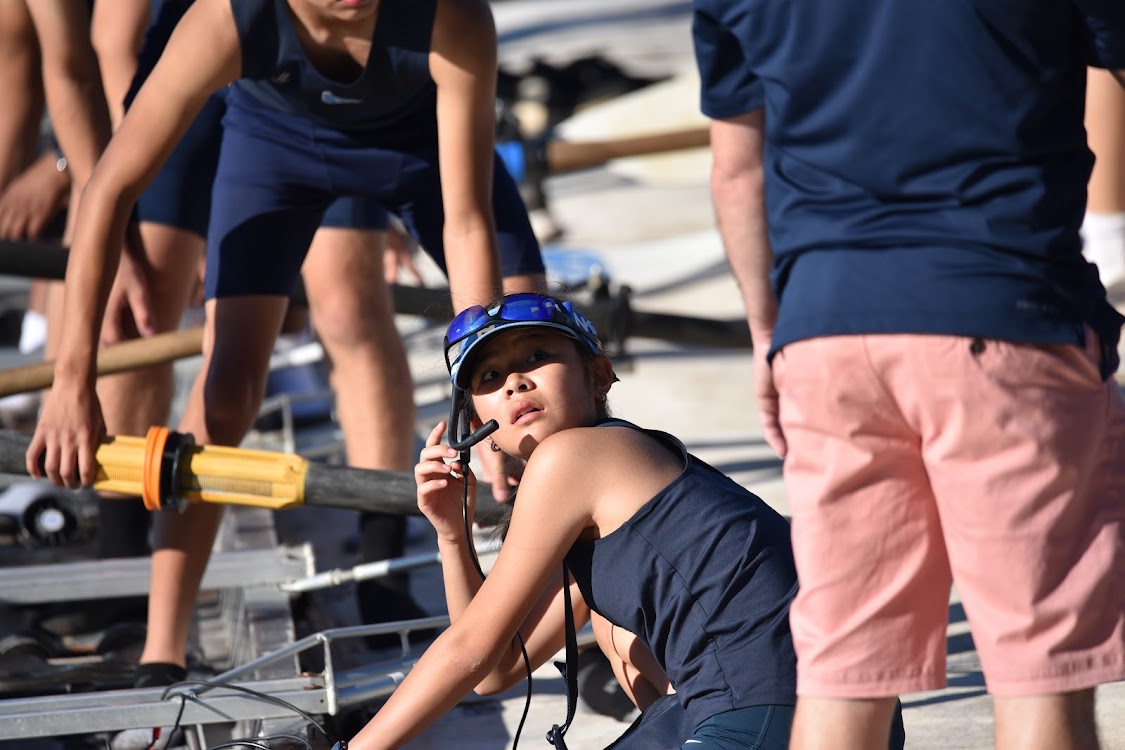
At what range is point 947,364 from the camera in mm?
1797

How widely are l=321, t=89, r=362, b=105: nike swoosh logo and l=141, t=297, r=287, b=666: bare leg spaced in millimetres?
507

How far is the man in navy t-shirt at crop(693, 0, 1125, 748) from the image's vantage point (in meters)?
1.78

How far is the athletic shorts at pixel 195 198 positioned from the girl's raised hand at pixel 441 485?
1356 millimetres

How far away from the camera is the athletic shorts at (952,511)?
1.78 m

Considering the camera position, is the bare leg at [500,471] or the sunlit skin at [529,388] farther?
the bare leg at [500,471]

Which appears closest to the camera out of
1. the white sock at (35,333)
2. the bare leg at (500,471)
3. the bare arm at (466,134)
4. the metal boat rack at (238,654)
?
the bare leg at (500,471)

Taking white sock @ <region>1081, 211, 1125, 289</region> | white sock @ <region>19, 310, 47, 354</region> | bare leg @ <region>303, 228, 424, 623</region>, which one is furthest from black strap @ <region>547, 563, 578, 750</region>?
white sock @ <region>19, 310, 47, 354</region>

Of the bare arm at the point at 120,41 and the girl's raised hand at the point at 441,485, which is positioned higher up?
the bare arm at the point at 120,41

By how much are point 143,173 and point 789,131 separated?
4.90 ft

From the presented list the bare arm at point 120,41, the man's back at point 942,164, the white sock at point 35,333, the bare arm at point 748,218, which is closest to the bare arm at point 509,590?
the bare arm at point 748,218

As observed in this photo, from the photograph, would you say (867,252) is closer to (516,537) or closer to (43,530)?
(516,537)

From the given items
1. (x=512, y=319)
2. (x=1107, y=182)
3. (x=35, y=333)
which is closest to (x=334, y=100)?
(x=512, y=319)

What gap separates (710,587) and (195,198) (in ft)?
6.72

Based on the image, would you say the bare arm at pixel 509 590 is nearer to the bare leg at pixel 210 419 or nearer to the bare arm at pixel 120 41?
the bare leg at pixel 210 419
